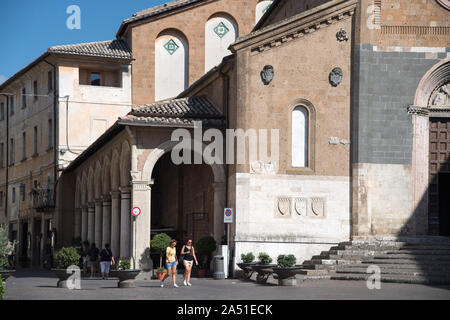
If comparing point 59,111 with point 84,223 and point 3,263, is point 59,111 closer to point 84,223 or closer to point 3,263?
point 84,223

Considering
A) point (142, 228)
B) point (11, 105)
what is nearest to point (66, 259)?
point (142, 228)

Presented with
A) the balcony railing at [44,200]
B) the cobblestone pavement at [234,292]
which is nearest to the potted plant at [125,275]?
the cobblestone pavement at [234,292]

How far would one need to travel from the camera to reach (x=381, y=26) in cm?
3088

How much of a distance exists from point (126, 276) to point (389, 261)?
8.78 m

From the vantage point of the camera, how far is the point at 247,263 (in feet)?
96.0

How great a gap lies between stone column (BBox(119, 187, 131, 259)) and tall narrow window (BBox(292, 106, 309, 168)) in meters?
7.30

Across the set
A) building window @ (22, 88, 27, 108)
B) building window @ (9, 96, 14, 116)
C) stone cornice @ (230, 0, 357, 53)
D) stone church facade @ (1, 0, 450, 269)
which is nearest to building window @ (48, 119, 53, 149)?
building window @ (22, 88, 27, 108)

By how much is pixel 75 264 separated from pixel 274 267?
7.37 meters

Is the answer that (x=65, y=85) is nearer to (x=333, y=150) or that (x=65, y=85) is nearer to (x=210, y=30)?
(x=210, y=30)

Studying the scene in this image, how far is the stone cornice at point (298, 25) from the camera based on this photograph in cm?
3072

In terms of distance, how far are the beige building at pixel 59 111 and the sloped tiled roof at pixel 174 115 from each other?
1277cm

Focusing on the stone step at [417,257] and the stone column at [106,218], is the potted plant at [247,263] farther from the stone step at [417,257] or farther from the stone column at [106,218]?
the stone column at [106,218]

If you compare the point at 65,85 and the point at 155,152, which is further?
the point at 65,85
